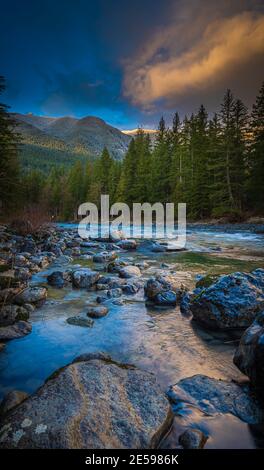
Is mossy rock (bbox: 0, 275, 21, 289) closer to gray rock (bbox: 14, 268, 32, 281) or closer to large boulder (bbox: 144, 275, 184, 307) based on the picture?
gray rock (bbox: 14, 268, 32, 281)

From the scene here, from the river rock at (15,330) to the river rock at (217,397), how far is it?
9.65ft

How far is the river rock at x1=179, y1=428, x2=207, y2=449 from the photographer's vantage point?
2389mm

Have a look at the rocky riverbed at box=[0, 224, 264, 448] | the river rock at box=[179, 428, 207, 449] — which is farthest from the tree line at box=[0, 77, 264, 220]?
the river rock at box=[179, 428, 207, 449]

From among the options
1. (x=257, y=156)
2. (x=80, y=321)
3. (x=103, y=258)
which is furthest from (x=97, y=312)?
(x=257, y=156)

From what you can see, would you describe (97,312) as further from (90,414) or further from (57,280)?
(90,414)

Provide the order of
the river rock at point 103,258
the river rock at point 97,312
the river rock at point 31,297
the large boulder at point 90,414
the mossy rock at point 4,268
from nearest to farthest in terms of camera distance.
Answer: the large boulder at point 90,414
the river rock at point 97,312
the river rock at point 31,297
the mossy rock at point 4,268
the river rock at point 103,258

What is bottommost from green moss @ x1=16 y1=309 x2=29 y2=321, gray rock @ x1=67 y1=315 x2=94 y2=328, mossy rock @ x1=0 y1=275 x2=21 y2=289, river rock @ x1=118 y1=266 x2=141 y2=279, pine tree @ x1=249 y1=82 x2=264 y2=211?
gray rock @ x1=67 y1=315 x2=94 y2=328

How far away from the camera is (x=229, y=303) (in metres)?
5.12

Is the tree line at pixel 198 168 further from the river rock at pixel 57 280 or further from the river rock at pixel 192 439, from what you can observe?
the river rock at pixel 192 439

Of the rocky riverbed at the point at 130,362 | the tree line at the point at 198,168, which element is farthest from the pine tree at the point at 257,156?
the rocky riverbed at the point at 130,362

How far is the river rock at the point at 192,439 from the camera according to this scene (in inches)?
94.0

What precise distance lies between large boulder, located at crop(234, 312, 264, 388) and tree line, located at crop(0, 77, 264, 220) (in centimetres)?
1856

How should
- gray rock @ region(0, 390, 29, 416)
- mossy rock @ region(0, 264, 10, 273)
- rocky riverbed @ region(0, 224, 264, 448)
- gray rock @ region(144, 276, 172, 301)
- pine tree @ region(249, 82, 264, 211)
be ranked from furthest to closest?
1. pine tree @ region(249, 82, 264, 211)
2. mossy rock @ region(0, 264, 10, 273)
3. gray rock @ region(144, 276, 172, 301)
4. gray rock @ region(0, 390, 29, 416)
5. rocky riverbed @ region(0, 224, 264, 448)

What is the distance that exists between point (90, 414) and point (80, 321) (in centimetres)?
310
